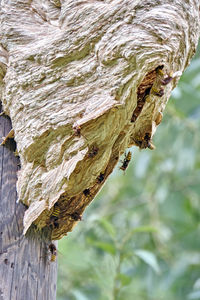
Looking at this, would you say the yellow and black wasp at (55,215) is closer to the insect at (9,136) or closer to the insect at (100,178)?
the insect at (100,178)

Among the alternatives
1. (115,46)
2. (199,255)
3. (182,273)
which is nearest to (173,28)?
(115,46)

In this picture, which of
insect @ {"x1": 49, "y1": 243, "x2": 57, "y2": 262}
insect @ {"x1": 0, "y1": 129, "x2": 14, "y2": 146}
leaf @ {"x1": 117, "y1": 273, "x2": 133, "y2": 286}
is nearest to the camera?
insect @ {"x1": 49, "y1": 243, "x2": 57, "y2": 262}

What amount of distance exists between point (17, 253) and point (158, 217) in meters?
6.04

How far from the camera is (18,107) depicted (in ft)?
11.9

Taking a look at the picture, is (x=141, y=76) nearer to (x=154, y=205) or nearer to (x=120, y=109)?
(x=120, y=109)

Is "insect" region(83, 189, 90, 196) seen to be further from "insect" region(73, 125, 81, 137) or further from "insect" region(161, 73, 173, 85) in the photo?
"insect" region(161, 73, 173, 85)

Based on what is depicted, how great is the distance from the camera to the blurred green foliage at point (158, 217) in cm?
723

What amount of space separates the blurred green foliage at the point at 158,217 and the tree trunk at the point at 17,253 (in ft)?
6.18

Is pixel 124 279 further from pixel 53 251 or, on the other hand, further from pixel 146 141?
pixel 146 141

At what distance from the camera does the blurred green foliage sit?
23.7 ft

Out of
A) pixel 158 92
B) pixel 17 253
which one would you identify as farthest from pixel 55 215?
pixel 158 92

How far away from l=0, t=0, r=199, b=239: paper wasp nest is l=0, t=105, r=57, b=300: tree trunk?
73mm

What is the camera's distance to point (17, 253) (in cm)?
333

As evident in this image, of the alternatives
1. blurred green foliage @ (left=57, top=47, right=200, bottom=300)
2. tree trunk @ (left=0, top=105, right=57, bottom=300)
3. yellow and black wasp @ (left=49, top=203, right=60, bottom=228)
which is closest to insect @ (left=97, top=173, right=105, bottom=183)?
yellow and black wasp @ (left=49, top=203, right=60, bottom=228)
